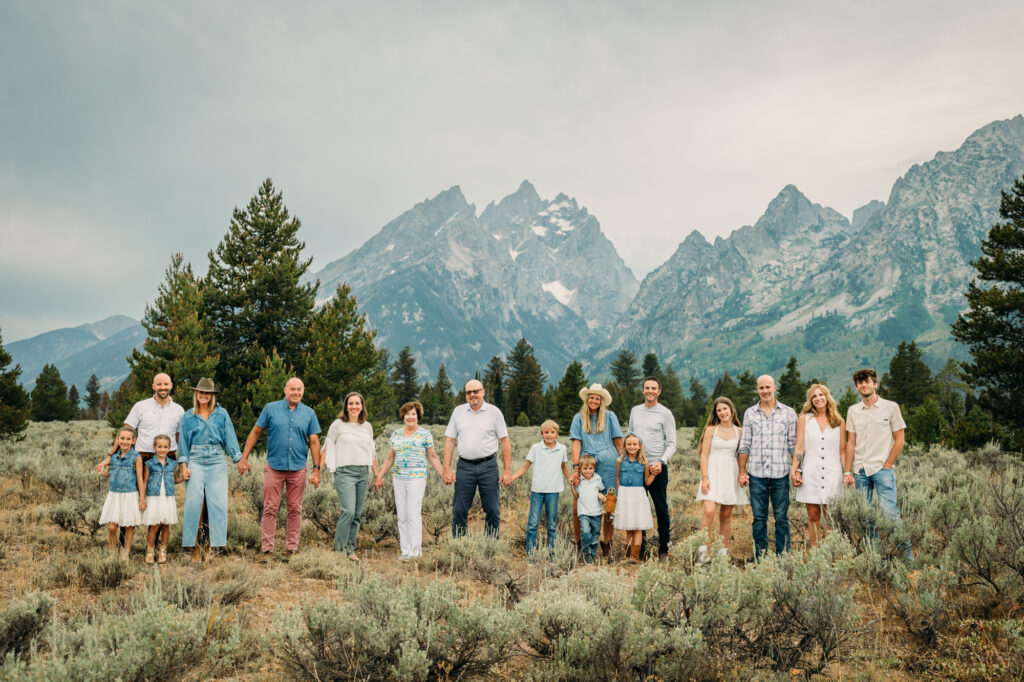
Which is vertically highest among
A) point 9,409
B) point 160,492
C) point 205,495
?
point 9,409

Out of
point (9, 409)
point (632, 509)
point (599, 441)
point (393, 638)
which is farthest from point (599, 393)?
point (9, 409)

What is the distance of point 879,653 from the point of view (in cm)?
393

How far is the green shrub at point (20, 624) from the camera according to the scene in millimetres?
3473

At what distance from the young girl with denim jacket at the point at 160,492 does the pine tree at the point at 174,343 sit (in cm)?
1275

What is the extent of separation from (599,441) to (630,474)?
1.80ft

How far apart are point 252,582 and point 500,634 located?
9.10ft

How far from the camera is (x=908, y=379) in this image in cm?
5528

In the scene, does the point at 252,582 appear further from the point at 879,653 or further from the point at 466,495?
the point at 879,653

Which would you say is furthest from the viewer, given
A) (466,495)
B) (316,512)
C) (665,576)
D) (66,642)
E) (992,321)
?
(992,321)

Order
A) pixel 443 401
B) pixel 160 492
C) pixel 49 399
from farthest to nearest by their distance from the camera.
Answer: pixel 443 401
pixel 49 399
pixel 160 492

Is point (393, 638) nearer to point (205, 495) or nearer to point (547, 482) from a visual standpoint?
point (547, 482)

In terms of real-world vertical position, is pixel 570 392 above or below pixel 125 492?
above

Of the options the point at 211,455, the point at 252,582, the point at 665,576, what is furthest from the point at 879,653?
the point at 211,455

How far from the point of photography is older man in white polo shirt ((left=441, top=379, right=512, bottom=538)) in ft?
23.0
